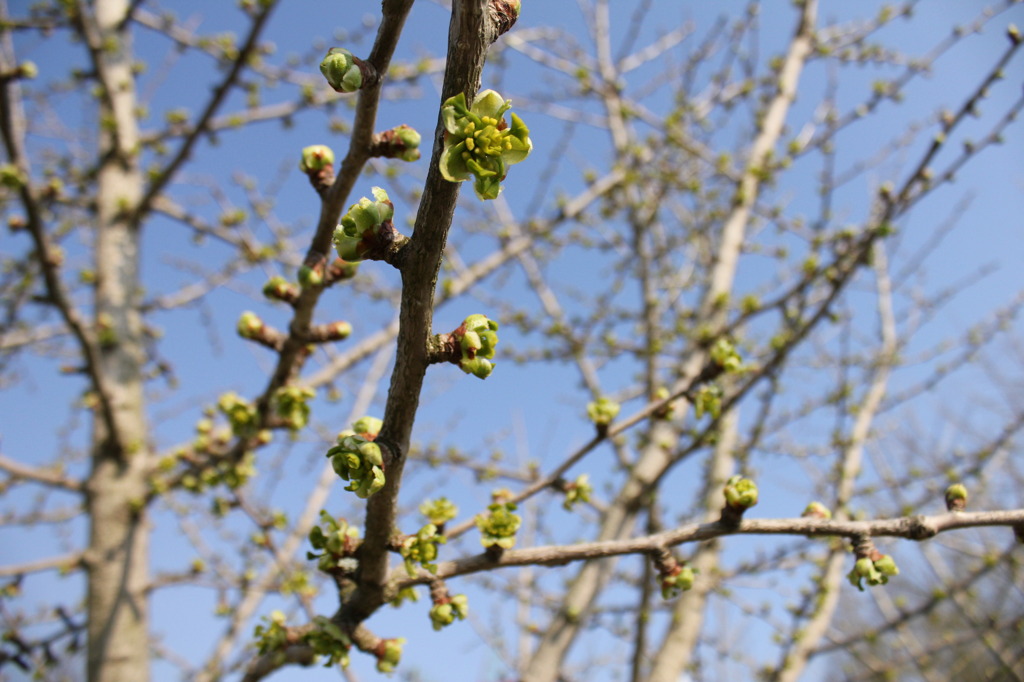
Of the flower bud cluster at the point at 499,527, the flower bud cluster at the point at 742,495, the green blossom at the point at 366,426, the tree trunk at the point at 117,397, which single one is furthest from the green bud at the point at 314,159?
the tree trunk at the point at 117,397

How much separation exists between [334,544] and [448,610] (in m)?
0.35

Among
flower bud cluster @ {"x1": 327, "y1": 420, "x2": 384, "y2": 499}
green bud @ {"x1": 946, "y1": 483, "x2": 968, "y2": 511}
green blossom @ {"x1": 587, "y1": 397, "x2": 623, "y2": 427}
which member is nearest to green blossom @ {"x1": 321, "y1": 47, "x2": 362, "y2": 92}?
flower bud cluster @ {"x1": 327, "y1": 420, "x2": 384, "y2": 499}

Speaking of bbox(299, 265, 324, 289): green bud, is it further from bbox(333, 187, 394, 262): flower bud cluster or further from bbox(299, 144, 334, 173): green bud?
bbox(333, 187, 394, 262): flower bud cluster

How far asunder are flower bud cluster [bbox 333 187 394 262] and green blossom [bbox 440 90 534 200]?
0.17 m

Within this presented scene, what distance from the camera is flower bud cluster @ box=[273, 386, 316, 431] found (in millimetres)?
2326

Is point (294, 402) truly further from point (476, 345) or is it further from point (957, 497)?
point (957, 497)

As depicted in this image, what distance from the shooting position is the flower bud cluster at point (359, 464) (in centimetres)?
123

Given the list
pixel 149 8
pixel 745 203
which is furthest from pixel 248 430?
pixel 149 8

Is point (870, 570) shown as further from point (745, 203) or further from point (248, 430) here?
point (745, 203)

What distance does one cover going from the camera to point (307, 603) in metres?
2.89

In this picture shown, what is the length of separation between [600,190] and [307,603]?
3.36 metres

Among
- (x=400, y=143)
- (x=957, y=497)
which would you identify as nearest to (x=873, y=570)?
(x=957, y=497)

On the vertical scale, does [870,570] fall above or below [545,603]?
below

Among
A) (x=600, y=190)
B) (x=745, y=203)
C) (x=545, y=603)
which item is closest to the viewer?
(x=745, y=203)
